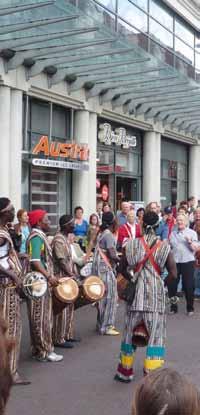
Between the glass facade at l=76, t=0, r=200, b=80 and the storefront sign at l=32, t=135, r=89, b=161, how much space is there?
3.34m

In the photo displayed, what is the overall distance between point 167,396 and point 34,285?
4.60m

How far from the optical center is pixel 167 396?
183 centimetres

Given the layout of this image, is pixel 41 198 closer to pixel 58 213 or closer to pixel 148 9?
pixel 58 213

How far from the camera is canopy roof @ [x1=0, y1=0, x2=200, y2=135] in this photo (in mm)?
12242

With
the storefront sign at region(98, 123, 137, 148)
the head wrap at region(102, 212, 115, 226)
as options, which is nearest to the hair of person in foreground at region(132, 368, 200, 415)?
the head wrap at region(102, 212, 115, 226)

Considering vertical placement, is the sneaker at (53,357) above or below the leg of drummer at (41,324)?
below

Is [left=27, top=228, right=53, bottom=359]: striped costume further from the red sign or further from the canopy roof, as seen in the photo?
the red sign

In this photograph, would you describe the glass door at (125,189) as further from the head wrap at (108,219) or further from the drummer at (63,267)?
the drummer at (63,267)

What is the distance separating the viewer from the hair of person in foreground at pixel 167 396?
1.82 m

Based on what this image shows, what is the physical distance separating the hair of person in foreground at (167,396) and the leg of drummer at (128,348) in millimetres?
4085

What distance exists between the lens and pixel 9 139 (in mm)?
14250

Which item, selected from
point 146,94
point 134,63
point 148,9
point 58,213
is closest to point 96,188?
point 58,213

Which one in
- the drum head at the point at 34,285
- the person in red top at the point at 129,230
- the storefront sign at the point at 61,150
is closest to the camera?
the drum head at the point at 34,285

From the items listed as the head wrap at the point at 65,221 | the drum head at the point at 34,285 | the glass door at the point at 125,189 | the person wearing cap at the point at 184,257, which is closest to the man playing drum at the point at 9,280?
the drum head at the point at 34,285
